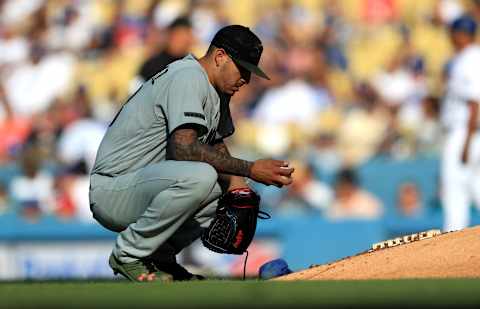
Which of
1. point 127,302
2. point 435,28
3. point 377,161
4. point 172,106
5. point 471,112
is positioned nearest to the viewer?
point 127,302

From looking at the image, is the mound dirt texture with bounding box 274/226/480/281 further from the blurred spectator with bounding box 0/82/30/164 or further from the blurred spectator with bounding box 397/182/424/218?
the blurred spectator with bounding box 0/82/30/164

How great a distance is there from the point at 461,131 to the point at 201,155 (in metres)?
5.33

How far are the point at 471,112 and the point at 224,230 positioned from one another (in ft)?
16.4

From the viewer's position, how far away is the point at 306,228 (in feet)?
34.6

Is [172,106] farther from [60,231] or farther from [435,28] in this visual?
[435,28]

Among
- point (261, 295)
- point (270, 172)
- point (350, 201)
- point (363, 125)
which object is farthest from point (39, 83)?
point (261, 295)

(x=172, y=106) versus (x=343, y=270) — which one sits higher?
(x=172, y=106)

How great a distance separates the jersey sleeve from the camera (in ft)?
17.4

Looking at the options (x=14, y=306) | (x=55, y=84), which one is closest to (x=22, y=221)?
(x=55, y=84)

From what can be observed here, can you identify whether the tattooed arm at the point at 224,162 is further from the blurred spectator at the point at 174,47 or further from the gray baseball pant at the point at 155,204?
the blurred spectator at the point at 174,47

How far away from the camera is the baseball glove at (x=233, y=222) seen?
223 inches

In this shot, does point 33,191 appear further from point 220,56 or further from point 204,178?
point 204,178

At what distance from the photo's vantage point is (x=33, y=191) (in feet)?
37.8

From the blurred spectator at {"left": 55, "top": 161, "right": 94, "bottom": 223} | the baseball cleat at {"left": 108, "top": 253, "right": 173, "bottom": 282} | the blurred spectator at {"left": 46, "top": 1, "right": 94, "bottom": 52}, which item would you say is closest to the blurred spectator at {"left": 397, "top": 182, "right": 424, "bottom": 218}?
the blurred spectator at {"left": 55, "top": 161, "right": 94, "bottom": 223}
